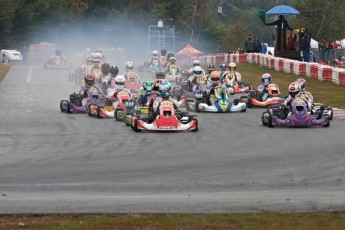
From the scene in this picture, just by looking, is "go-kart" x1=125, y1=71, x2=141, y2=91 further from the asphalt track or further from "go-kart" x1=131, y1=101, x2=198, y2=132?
"go-kart" x1=131, y1=101, x2=198, y2=132

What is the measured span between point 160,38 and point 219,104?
5027 centimetres

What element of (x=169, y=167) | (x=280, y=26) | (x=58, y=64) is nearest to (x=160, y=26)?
(x=58, y=64)

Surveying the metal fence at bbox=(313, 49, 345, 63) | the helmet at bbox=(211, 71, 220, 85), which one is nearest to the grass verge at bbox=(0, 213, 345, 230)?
the helmet at bbox=(211, 71, 220, 85)

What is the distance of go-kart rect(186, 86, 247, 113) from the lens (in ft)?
90.4

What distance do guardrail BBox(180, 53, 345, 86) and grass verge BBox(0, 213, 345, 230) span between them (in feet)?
88.0

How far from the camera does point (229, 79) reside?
36.4m

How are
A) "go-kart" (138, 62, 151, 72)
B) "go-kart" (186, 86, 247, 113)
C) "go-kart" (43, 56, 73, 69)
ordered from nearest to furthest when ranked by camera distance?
"go-kart" (186, 86, 247, 113)
"go-kart" (138, 62, 151, 72)
"go-kart" (43, 56, 73, 69)

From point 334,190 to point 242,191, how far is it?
4.07 ft

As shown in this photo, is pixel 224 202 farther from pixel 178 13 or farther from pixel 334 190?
pixel 178 13

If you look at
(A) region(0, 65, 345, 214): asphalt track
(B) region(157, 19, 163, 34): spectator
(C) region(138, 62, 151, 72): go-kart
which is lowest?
(A) region(0, 65, 345, 214): asphalt track

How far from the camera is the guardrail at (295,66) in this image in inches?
1533

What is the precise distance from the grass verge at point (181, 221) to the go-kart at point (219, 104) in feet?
52.8

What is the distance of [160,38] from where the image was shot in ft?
254

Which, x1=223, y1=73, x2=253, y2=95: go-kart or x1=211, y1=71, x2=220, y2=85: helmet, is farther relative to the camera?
x1=223, y1=73, x2=253, y2=95: go-kart
